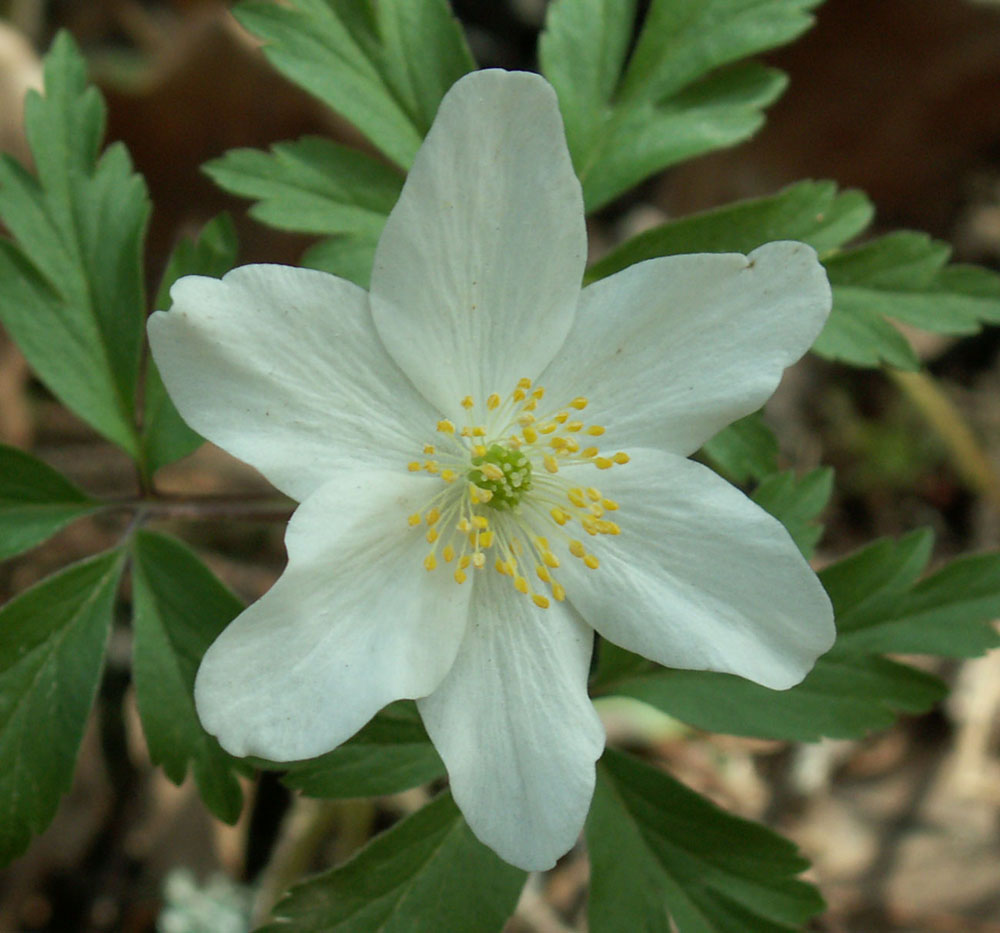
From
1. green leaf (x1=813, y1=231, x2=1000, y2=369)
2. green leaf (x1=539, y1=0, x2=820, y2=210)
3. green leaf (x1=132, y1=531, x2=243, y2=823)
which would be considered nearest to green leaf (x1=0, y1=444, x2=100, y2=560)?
green leaf (x1=132, y1=531, x2=243, y2=823)

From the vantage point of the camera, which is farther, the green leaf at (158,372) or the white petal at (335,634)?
the green leaf at (158,372)

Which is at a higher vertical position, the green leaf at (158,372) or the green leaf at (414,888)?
the green leaf at (158,372)

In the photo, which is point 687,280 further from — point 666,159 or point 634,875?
point 634,875

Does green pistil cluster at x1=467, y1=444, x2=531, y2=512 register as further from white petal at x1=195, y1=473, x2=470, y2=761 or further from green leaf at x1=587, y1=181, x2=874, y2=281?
green leaf at x1=587, y1=181, x2=874, y2=281

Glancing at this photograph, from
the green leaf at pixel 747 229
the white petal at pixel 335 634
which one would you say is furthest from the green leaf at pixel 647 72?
the white petal at pixel 335 634

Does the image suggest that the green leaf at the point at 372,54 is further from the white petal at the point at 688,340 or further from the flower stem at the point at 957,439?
the flower stem at the point at 957,439
